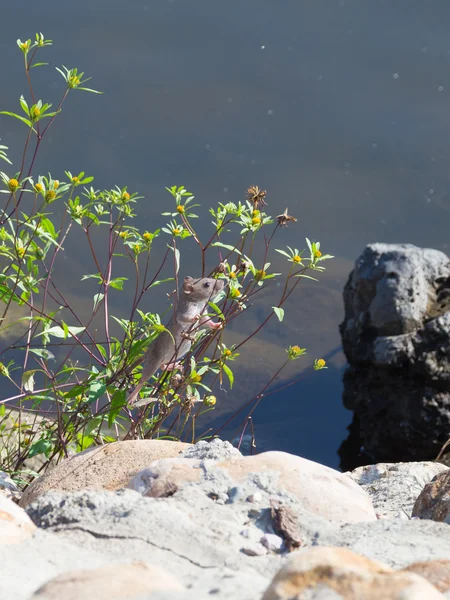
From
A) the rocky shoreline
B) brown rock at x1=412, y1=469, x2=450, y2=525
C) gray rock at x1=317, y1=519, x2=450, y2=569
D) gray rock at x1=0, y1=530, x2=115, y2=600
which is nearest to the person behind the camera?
the rocky shoreline

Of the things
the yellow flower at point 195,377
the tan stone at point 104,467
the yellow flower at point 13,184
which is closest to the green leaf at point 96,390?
the tan stone at point 104,467

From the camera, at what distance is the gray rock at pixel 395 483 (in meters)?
3.03

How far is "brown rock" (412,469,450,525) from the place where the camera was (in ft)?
7.54

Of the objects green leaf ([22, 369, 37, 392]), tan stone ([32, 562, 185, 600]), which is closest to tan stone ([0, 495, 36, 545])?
tan stone ([32, 562, 185, 600])

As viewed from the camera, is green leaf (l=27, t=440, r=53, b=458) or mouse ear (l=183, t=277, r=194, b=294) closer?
mouse ear (l=183, t=277, r=194, b=294)

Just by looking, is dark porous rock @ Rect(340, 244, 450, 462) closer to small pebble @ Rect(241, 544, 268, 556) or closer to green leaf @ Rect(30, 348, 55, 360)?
green leaf @ Rect(30, 348, 55, 360)

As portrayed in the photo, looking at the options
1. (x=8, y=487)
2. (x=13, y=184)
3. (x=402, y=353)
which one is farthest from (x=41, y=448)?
(x=402, y=353)

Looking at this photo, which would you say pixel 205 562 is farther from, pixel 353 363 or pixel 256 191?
pixel 353 363

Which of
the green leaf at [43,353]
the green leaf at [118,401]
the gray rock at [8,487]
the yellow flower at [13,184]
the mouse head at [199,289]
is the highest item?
the yellow flower at [13,184]

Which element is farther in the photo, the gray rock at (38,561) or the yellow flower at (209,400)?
the yellow flower at (209,400)

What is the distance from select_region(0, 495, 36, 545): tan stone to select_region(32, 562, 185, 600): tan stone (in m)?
0.27

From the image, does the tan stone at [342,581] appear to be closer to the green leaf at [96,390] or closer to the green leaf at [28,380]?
the green leaf at [96,390]

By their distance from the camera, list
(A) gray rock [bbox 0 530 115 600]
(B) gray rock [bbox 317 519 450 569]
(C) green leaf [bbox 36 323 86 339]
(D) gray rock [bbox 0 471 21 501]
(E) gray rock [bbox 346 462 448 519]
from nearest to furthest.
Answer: (A) gray rock [bbox 0 530 115 600] < (B) gray rock [bbox 317 519 450 569] < (C) green leaf [bbox 36 323 86 339] < (D) gray rock [bbox 0 471 21 501] < (E) gray rock [bbox 346 462 448 519]

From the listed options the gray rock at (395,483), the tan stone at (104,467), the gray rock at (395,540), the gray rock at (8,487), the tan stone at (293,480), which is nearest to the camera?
the gray rock at (395,540)
